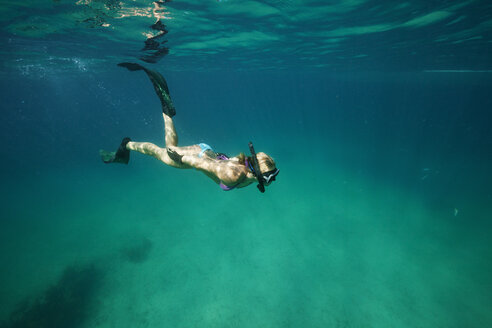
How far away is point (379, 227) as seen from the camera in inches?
543

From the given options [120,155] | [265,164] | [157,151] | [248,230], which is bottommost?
[248,230]

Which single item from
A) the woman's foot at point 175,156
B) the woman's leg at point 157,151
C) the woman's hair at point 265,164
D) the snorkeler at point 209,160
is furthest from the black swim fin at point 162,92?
the woman's hair at point 265,164

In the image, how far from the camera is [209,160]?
4031 millimetres

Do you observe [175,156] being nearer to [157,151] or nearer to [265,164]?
[157,151]

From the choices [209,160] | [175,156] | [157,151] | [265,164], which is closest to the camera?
[265,164]

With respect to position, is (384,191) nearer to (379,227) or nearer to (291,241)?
(379,227)

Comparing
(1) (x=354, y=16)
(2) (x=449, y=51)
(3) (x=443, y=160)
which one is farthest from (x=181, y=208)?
(3) (x=443, y=160)

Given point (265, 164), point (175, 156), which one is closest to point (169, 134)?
point (175, 156)

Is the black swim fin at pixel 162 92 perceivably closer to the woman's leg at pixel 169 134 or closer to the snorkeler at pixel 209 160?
the snorkeler at pixel 209 160

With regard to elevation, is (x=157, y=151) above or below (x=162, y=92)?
below

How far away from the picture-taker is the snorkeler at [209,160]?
3.13 meters

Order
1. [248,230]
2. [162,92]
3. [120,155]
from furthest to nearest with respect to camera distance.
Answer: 1. [248,230]
2. [120,155]
3. [162,92]

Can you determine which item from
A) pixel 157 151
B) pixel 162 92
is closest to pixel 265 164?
pixel 157 151

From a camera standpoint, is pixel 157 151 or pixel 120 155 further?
pixel 120 155
